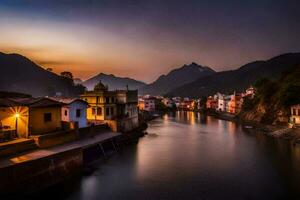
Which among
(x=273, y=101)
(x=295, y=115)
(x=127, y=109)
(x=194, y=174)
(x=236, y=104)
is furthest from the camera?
(x=236, y=104)

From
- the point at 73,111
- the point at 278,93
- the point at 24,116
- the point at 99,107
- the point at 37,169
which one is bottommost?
the point at 37,169

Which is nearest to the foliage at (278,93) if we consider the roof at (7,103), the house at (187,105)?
the roof at (7,103)

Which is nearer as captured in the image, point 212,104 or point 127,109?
point 127,109

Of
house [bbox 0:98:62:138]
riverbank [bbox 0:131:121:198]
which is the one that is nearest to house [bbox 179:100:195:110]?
house [bbox 0:98:62:138]

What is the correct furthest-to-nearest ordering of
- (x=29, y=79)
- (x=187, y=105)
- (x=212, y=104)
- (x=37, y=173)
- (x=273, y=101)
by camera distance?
(x=187, y=105) < (x=212, y=104) < (x=29, y=79) < (x=273, y=101) < (x=37, y=173)

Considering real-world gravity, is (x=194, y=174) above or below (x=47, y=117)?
below

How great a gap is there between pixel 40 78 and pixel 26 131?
11595cm

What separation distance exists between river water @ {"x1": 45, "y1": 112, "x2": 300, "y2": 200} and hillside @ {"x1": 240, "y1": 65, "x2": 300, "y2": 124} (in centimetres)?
2025

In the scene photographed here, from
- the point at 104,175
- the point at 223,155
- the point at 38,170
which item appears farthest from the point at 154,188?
the point at 223,155

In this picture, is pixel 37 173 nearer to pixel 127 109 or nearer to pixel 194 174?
pixel 194 174

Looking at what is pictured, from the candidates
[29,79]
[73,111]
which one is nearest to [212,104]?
[29,79]

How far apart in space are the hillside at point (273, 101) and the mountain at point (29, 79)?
7332cm

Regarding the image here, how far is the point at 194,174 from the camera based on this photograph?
83.2ft

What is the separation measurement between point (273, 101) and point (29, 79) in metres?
106
